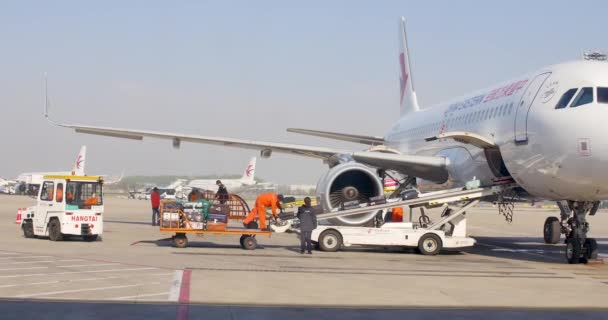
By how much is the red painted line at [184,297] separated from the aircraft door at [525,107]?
297 inches

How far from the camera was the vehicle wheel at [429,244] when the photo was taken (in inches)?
786

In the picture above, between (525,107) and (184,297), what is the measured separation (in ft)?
30.9

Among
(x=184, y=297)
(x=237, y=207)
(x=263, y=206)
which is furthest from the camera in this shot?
(x=237, y=207)

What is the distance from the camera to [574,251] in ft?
59.0

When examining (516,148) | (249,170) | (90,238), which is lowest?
(90,238)

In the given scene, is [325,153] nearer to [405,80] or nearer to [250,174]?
[405,80]

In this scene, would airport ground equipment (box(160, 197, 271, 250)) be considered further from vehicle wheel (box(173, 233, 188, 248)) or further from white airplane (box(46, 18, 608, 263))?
white airplane (box(46, 18, 608, 263))

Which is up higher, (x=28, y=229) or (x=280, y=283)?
(x=28, y=229)

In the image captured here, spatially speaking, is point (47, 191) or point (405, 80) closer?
point (47, 191)

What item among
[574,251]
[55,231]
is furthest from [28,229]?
[574,251]

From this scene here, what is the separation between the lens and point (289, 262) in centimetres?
1684

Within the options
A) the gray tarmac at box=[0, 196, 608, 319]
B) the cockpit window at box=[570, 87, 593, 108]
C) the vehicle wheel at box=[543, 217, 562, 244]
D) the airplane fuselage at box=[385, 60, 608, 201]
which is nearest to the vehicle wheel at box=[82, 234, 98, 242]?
the gray tarmac at box=[0, 196, 608, 319]

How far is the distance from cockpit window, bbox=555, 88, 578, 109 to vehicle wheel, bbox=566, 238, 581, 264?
3.05 m

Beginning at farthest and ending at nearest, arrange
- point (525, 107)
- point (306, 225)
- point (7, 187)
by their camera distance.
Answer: point (7, 187) → point (306, 225) → point (525, 107)
